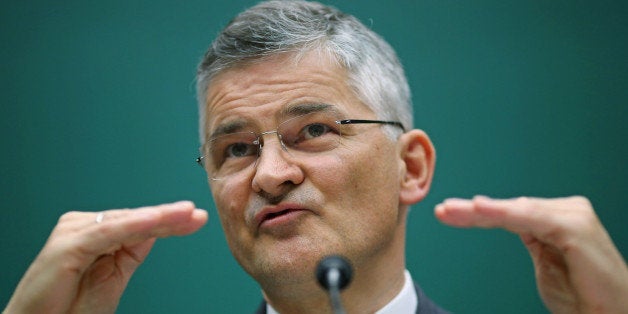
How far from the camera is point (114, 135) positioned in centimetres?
267

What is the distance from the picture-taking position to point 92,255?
1579mm

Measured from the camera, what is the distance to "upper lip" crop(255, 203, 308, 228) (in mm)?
1675

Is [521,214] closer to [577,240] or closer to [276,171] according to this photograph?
[577,240]

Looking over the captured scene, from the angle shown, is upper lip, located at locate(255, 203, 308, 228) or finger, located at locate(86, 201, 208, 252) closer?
finger, located at locate(86, 201, 208, 252)

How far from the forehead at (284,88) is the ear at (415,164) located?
211mm

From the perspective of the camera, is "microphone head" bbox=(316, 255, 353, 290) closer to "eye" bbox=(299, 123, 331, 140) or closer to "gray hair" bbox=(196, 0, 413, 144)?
"eye" bbox=(299, 123, 331, 140)

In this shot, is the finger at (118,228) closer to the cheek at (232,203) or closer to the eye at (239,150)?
the cheek at (232,203)

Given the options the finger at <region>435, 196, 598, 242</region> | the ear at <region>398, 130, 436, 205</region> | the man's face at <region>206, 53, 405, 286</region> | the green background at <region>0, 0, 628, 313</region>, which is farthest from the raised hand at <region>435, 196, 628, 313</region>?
the green background at <region>0, 0, 628, 313</region>

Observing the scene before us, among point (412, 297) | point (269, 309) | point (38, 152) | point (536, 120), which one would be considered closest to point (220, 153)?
point (269, 309)

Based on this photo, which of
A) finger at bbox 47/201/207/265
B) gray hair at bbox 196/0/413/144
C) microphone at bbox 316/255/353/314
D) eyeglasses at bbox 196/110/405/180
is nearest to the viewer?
microphone at bbox 316/255/353/314

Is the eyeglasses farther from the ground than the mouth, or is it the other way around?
the eyeglasses

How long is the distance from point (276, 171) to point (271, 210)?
0.11 metres

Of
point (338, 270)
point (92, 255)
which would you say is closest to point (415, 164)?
point (338, 270)

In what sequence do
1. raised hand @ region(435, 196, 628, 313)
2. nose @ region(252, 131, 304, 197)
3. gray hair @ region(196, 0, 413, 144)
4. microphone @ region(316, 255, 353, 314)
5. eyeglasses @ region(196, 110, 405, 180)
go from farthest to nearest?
gray hair @ region(196, 0, 413, 144) < eyeglasses @ region(196, 110, 405, 180) < nose @ region(252, 131, 304, 197) < raised hand @ region(435, 196, 628, 313) < microphone @ region(316, 255, 353, 314)
